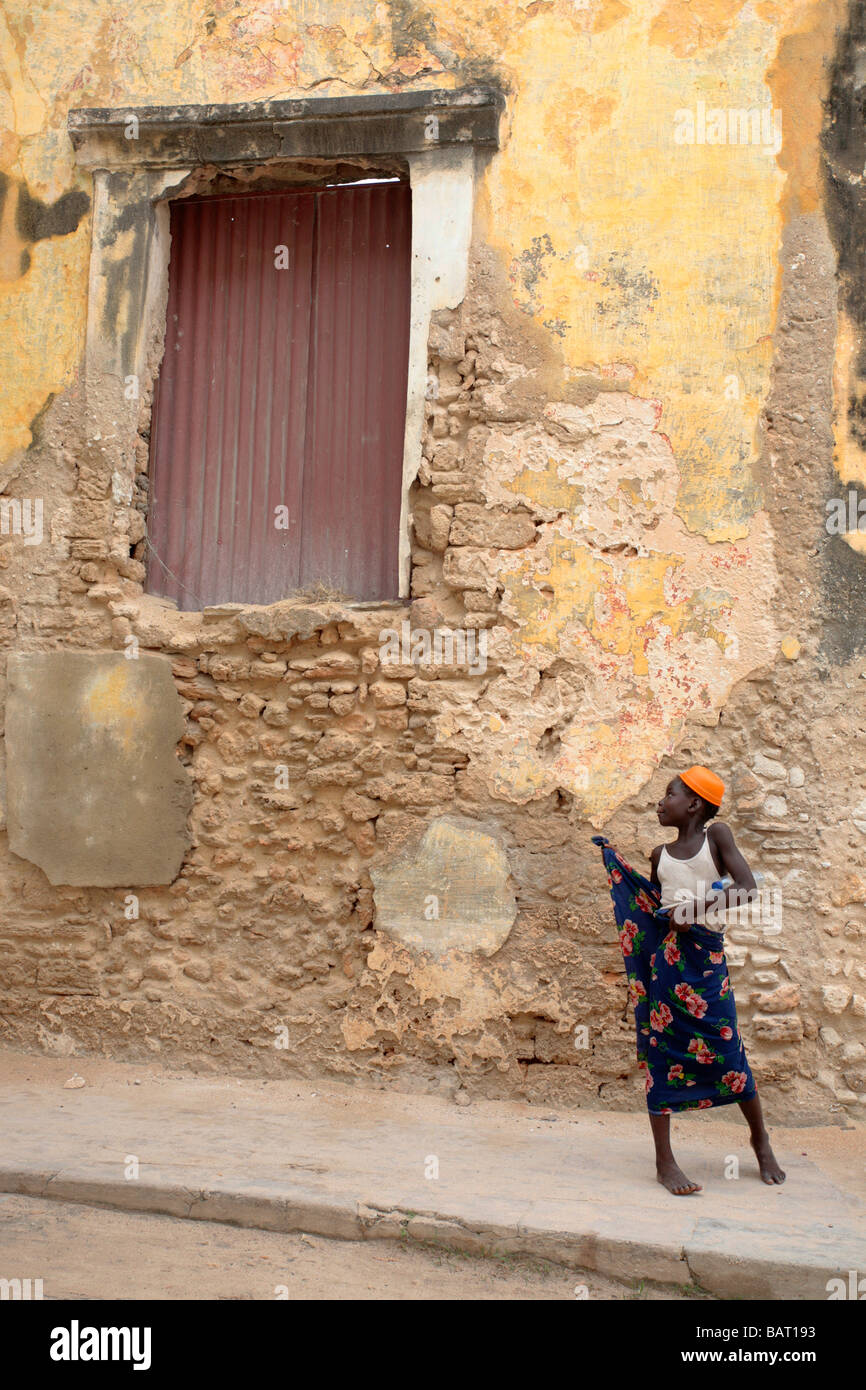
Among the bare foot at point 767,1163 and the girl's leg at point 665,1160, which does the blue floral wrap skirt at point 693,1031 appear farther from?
the bare foot at point 767,1163

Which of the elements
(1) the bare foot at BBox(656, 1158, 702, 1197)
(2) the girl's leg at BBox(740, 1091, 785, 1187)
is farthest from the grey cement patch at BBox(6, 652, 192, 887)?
(2) the girl's leg at BBox(740, 1091, 785, 1187)

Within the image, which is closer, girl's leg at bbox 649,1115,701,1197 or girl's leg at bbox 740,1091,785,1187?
girl's leg at bbox 649,1115,701,1197

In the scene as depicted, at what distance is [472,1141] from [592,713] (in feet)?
5.89

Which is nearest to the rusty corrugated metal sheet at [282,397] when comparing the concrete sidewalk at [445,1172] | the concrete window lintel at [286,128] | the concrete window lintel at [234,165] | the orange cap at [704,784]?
the concrete window lintel at [234,165]

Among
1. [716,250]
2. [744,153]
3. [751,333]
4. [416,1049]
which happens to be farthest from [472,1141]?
[744,153]

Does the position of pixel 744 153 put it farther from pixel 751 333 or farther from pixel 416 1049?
pixel 416 1049

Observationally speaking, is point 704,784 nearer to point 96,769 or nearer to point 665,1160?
point 665,1160

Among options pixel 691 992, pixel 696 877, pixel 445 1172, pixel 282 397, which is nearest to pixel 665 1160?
pixel 691 992

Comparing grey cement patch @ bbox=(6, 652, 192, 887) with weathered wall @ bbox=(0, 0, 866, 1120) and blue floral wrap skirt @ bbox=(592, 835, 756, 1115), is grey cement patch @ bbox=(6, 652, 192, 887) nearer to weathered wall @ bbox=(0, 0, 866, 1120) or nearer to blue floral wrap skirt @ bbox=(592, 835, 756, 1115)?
weathered wall @ bbox=(0, 0, 866, 1120)

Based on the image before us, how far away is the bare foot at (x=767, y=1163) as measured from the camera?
13.0ft

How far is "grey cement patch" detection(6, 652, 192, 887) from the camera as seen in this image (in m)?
5.24

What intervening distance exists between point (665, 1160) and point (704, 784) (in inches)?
50.9

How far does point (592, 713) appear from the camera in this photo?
4.92 m

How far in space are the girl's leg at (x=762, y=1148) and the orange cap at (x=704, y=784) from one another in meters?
1.06
